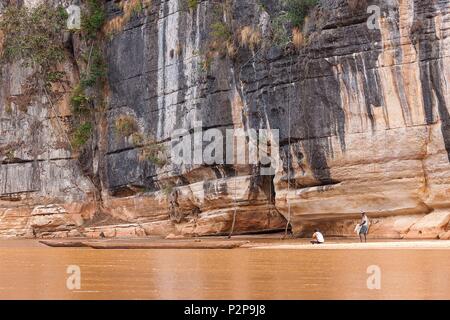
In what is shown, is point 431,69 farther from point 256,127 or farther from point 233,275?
point 233,275

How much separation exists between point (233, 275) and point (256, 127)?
11.5 metres

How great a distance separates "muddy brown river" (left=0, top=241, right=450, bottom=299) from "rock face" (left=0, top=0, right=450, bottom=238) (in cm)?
428

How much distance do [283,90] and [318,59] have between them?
1.41 m

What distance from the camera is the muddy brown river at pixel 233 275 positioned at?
9.07 m

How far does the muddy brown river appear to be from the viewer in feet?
29.8

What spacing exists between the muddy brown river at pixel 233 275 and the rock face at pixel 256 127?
14.0ft

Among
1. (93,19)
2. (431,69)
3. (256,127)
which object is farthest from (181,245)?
(93,19)

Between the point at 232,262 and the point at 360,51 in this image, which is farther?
the point at 360,51

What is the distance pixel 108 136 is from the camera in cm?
2841

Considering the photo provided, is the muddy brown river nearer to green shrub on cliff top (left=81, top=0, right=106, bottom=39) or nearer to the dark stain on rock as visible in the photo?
the dark stain on rock

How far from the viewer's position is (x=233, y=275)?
1126 cm

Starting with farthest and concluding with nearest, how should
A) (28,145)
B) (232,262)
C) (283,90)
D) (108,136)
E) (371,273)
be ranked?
1. (28,145)
2. (108,136)
3. (283,90)
4. (232,262)
5. (371,273)

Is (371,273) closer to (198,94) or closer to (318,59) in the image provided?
(318,59)
